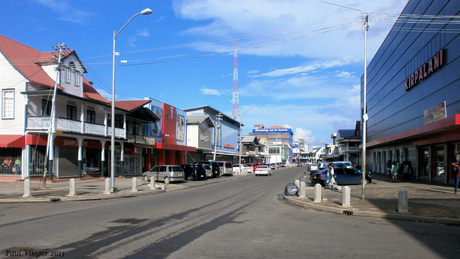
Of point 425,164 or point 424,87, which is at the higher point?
point 424,87

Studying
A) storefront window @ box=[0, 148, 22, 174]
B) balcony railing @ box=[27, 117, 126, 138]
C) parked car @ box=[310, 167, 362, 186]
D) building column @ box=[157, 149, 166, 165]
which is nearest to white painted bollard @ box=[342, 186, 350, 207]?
parked car @ box=[310, 167, 362, 186]

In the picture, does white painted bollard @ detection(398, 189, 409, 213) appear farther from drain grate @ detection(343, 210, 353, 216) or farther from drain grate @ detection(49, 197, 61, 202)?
drain grate @ detection(49, 197, 61, 202)

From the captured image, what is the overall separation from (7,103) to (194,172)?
16.1m

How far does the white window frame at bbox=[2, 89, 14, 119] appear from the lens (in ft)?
83.6

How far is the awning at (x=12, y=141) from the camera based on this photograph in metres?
24.1

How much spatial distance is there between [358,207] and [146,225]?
8.26 meters

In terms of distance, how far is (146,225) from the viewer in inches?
376

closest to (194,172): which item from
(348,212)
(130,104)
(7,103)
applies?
(130,104)

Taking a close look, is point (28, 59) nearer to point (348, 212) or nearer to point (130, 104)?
point (130, 104)

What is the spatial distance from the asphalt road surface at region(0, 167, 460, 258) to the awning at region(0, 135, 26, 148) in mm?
13627

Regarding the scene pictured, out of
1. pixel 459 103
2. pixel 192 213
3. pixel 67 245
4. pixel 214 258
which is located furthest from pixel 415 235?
pixel 459 103

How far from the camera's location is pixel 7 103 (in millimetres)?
25641

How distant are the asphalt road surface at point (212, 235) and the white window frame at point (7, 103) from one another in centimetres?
1581

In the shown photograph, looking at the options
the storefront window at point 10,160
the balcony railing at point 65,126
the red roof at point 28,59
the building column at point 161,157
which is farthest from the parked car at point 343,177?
the building column at point 161,157
